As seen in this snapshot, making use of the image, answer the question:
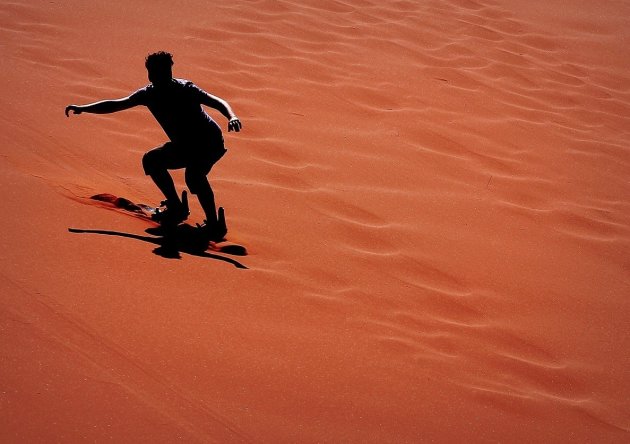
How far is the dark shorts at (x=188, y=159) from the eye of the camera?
3496 millimetres

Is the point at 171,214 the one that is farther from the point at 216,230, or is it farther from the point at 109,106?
the point at 109,106

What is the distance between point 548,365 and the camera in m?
3.08

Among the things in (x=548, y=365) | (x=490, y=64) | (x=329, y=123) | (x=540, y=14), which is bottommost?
(x=548, y=365)

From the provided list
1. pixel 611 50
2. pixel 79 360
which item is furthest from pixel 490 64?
pixel 79 360

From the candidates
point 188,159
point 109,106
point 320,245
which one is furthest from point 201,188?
point 320,245

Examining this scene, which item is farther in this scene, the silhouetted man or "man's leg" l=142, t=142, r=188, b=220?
"man's leg" l=142, t=142, r=188, b=220

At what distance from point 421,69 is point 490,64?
908mm

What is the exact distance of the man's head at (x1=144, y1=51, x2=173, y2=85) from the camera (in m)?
3.26

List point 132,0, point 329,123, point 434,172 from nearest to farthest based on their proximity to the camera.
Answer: point 434,172
point 329,123
point 132,0

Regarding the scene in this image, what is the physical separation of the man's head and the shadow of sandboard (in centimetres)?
73

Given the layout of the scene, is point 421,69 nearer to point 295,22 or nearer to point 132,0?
point 295,22

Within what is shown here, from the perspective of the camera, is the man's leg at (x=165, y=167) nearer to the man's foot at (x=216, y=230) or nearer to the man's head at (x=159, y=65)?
the man's foot at (x=216, y=230)

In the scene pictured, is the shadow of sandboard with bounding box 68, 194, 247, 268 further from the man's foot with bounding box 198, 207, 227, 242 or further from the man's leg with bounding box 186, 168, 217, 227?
the man's leg with bounding box 186, 168, 217, 227

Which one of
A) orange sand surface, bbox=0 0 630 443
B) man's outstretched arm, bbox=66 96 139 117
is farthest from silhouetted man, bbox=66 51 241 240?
orange sand surface, bbox=0 0 630 443
